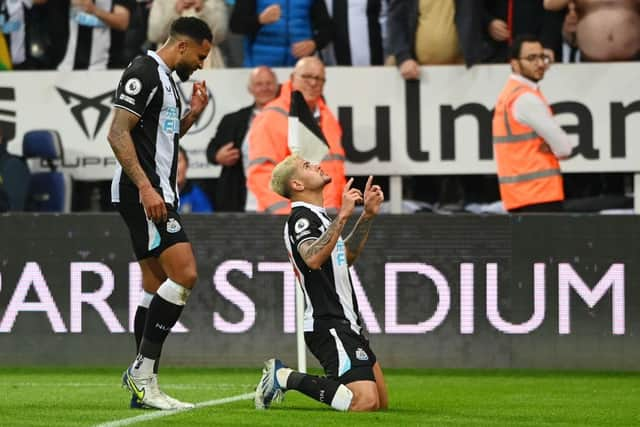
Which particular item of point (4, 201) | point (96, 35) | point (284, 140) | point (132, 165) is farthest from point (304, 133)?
point (132, 165)

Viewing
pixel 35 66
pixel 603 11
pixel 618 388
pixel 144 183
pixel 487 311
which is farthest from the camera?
pixel 35 66

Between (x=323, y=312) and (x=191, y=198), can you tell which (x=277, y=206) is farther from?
(x=323, y=312)

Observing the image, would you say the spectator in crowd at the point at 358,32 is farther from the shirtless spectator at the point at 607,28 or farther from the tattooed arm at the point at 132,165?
the tattooed arm at the point at 132,165

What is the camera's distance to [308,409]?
7961mm

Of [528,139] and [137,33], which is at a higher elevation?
[137,33]

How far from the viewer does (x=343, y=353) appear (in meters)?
7.80

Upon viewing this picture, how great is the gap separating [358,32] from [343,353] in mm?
6057

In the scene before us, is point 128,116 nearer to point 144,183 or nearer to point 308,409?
point 144,183

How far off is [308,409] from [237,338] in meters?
3.49

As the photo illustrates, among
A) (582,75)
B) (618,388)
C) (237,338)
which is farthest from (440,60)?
(618,388)

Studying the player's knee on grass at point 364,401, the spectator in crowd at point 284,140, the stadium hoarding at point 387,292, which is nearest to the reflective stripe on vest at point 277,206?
the spectator in crowd at point 284,140

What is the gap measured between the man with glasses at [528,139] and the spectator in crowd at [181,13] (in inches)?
116

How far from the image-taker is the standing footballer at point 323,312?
301 inches

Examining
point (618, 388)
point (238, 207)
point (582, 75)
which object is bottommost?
point (618, 388)
